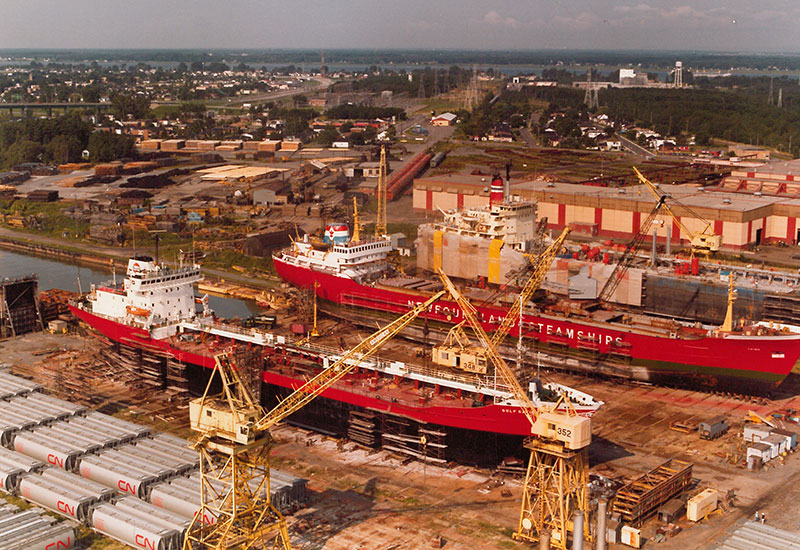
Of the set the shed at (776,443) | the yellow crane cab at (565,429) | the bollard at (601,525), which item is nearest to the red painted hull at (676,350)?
the shed at (776,443)

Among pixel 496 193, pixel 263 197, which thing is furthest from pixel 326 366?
pixel 263 197

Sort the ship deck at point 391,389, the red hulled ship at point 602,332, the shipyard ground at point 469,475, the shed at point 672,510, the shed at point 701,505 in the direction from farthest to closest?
the red hulled ship at point 602,332
the ship deck at point 391,389
the shed at point 672,510
the shed at point 701,505
the shipyard ground at point 469,475

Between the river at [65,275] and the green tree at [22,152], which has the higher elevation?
the green tree at [22,152]

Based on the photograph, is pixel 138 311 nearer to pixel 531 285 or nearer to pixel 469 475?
pixel 531 285

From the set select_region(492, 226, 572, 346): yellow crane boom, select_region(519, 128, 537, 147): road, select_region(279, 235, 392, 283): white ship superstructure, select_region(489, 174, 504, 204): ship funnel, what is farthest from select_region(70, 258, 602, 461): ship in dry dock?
select_region(519, 128, 537, 147): road

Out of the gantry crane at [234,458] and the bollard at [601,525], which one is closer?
A: the gantry crane at [234,458]

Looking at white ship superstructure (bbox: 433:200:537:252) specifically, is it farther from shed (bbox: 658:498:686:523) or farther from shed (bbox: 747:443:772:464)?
shed (bbox: 658:498:686:523)

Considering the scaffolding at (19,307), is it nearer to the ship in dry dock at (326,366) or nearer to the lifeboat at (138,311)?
the ship in dry dock at (326,366)
